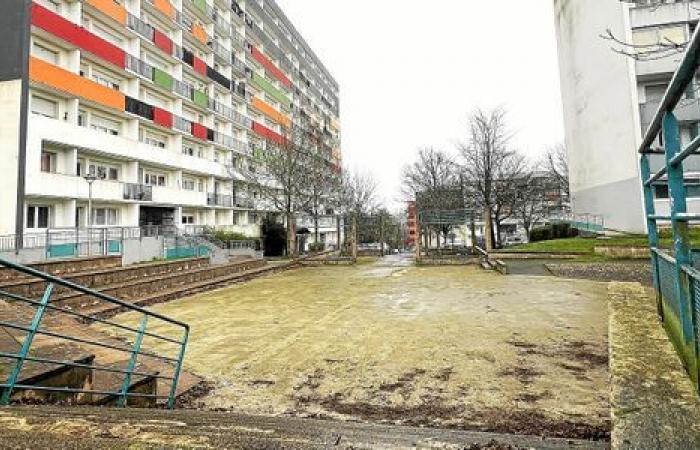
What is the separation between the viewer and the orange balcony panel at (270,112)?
45344 mm

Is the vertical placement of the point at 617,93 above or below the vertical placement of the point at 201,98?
below

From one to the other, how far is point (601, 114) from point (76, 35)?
30.9 meters

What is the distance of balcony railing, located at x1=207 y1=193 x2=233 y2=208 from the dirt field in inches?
971

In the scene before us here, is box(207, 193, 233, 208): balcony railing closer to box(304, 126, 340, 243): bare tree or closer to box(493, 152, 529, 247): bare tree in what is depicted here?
box(304, 126, 340, 243): bare tree

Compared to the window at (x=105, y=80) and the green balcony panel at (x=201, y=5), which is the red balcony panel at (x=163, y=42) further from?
the green balcony panel at (x=201, y=5)

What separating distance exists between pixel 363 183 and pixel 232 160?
59.7 feet

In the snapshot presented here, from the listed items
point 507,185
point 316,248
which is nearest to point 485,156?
point 507,185

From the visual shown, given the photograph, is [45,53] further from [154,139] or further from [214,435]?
[214,435]

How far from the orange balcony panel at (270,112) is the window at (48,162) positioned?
24.9m

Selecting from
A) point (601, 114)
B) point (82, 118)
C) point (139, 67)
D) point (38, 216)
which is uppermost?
point (139, 67)

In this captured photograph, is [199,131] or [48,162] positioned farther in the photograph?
[199,131]

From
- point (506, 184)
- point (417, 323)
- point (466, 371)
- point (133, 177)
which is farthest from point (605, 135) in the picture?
point (133, 177)

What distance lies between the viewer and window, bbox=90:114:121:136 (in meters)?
24.4

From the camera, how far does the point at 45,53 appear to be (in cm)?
2144
